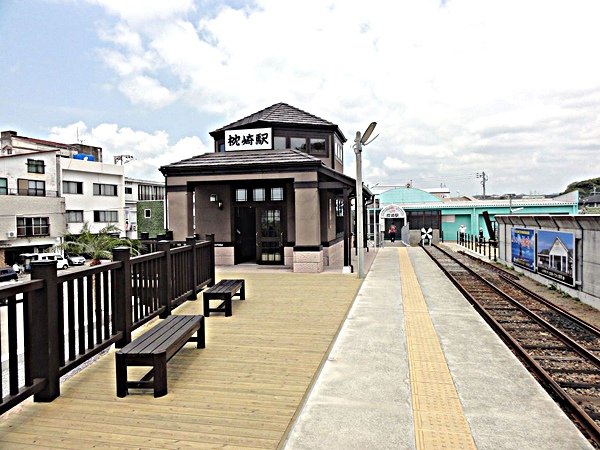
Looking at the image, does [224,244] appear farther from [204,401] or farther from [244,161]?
[204,401]

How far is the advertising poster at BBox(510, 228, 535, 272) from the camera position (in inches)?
622

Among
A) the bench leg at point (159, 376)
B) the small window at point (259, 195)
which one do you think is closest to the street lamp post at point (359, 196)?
the small window at point (259, 195)

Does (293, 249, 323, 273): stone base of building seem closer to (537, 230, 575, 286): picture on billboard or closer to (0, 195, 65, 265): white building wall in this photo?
(537, 230, 575, 286): picture on billboard

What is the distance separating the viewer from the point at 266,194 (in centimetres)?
1669

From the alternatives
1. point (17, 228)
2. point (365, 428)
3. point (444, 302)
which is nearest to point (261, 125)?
point (444, 302)

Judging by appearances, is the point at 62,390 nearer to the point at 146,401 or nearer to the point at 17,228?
the point at 146,401

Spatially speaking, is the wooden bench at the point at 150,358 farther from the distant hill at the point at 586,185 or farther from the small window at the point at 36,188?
the distant hill at the point at 586,185

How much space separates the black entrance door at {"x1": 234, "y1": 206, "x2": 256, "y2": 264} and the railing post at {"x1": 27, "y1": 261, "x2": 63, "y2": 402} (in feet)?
41.0

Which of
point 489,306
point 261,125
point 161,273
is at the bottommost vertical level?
point 489,306

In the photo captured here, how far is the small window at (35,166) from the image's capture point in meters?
34.4

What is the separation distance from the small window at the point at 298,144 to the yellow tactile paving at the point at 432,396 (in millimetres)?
11871

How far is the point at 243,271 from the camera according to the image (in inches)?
593

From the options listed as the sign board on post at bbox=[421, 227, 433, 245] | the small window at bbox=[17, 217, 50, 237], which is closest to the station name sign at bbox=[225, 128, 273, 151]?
the sign board on post at bbox=[421, 227, 433, 245]

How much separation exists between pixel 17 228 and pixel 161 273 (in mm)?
31729
